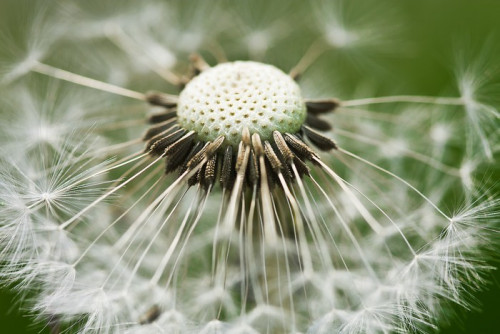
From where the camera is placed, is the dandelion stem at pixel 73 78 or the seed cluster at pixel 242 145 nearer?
the seed cluster at pixel 242 145

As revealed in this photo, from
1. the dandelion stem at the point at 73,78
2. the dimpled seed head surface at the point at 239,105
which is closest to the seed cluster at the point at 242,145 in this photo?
the dimpled seed head surface at the point at 239,105

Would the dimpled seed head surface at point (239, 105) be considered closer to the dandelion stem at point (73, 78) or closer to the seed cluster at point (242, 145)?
the seed cluster at point (242, 145)

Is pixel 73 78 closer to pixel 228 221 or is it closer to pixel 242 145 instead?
pixel 242 145

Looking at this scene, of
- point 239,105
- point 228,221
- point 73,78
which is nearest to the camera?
point 228,221

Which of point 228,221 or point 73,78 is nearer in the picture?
point 228,221

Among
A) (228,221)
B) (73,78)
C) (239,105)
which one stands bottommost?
(228,221)

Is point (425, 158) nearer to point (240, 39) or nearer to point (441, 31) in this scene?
point (240, 39)

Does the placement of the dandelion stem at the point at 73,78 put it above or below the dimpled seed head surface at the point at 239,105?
above

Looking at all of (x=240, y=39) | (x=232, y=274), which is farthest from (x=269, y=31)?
(x=232, y=274)

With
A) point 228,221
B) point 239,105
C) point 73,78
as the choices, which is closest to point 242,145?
point 239,105
